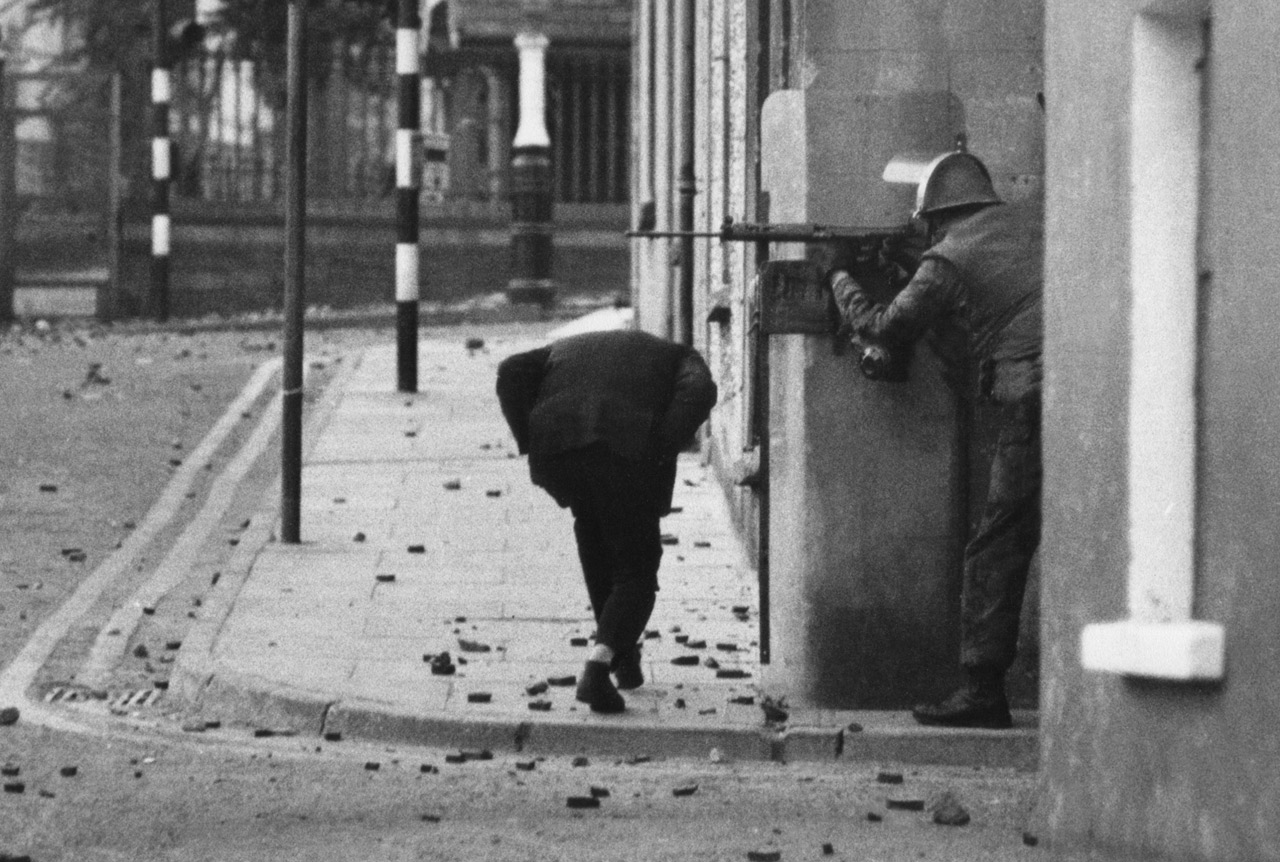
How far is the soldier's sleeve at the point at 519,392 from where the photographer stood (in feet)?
31.9

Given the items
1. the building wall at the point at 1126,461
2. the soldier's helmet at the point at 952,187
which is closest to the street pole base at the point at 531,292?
the soldier's helmet at the point at 952,187

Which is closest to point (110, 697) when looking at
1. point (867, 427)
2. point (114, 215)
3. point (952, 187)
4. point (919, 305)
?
point (867, 427)

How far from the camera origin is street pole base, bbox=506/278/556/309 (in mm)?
29547

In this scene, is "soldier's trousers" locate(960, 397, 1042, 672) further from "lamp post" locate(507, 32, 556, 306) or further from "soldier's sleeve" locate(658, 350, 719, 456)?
"lamp post" locate(507, 32, 556, 306)

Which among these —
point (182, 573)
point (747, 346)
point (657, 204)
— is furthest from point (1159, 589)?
point (657, 204)

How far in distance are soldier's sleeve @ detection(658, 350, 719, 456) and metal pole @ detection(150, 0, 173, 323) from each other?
64.7 feet

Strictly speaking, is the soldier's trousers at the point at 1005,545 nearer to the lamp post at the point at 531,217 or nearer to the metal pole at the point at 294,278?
the metal pole at the point at 294,278

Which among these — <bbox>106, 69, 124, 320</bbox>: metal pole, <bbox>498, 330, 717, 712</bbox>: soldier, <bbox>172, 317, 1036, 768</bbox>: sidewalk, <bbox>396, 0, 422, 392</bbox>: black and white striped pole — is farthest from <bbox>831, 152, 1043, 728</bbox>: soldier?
<bbox>106, 69, 124, 320</bbox>: metal pole

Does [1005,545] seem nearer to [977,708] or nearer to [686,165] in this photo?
[977,708]

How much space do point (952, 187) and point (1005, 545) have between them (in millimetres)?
1109

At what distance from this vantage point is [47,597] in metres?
12.5

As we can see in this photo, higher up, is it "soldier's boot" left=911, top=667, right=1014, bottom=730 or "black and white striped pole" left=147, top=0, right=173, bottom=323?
"black and white striped pole" left=147, top=0, right=173, bottom=323

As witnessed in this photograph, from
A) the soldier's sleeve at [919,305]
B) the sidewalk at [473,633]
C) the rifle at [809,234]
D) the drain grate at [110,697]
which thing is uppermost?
the rifle at [809,234]

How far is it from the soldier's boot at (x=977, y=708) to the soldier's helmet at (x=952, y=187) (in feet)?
4.63
